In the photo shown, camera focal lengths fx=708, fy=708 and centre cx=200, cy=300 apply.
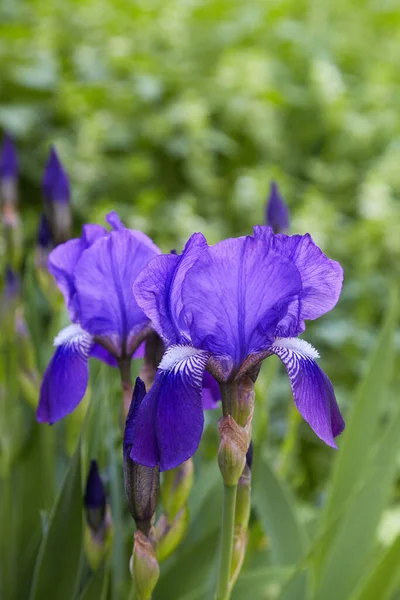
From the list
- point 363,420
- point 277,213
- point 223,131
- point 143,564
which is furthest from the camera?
point 223,131

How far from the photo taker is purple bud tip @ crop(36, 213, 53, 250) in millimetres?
1076

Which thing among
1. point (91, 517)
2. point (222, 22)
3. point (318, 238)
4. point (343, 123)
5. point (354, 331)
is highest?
point (222, 22)

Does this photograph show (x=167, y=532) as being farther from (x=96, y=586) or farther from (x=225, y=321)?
(x=225, y=321)

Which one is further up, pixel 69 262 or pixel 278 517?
pixel 69 262

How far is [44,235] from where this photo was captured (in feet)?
3.53

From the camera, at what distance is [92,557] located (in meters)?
0.73

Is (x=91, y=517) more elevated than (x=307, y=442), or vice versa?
(x=307, y=442)

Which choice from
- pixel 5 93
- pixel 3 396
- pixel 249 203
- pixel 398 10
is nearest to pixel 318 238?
pixel 249 203

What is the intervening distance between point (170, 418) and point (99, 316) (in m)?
0.21


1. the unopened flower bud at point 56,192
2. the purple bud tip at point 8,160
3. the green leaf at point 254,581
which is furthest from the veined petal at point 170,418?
the purple bud tip at point 8,160

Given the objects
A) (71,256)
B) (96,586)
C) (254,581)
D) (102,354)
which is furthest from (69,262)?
(254,581)

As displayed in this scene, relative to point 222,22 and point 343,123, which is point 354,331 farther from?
point 222,22

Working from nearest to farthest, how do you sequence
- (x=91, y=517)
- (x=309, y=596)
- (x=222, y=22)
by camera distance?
(x=91, y=517)
(x=309, y=596)
(x=222, y=22)

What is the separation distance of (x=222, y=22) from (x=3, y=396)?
89.8 inches
